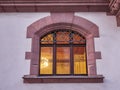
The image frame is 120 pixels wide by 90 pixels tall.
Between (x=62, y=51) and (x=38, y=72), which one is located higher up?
(x=62, y=51)

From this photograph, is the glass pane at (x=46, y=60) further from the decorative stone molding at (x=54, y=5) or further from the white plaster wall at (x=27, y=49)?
the decorative stone molding at (x=54, y=5)

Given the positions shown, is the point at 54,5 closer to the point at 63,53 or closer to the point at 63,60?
the point at 63,53

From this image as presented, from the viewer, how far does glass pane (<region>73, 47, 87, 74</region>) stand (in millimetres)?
7246

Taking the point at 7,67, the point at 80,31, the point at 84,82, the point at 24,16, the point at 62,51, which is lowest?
the point at 84,82

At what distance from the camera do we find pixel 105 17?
7.61 m

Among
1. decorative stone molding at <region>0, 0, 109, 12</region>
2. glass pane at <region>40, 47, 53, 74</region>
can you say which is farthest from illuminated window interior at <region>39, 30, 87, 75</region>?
decorative stone molding at <region>0, 0, 109, 12</region>

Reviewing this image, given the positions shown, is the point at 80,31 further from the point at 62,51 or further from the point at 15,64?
the point at 15,64

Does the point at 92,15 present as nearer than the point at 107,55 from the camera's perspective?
No

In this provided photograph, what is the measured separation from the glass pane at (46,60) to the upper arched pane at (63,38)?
0.25m

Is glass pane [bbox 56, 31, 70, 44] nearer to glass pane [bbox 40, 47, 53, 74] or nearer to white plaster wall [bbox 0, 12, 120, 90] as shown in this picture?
glass pane [bbox 40, 47, 53, 74]

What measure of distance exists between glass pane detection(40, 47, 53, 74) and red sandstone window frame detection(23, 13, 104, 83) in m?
0.21

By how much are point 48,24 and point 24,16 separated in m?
0.82

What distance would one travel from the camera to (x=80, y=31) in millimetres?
7566

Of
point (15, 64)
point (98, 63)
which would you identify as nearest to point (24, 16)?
point (15, 64)
